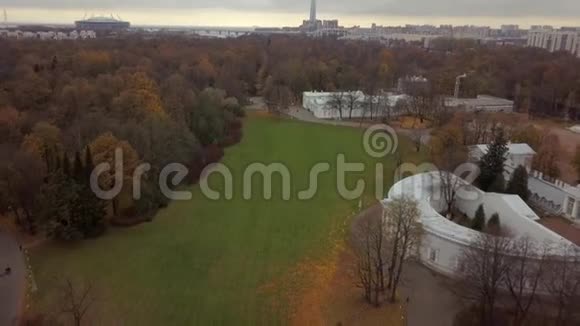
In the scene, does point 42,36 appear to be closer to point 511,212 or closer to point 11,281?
point 11,281

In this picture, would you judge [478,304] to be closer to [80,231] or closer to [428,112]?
[80,231]

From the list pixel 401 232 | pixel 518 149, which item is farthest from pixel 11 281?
pixel 518 149

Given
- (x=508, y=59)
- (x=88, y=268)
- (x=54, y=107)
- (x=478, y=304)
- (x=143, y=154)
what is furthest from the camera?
(x=508, y=59)

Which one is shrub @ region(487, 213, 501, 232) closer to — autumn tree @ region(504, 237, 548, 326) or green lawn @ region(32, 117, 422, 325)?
autumn tree @ region(504, 237, 548, 326)

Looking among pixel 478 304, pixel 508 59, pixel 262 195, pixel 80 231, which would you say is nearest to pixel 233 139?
pixel 262 195

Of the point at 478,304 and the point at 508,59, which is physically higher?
the point at 508,59

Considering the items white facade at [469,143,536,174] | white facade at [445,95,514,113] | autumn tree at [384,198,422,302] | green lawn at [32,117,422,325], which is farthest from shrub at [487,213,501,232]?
white facade at [445,95,514,113]
